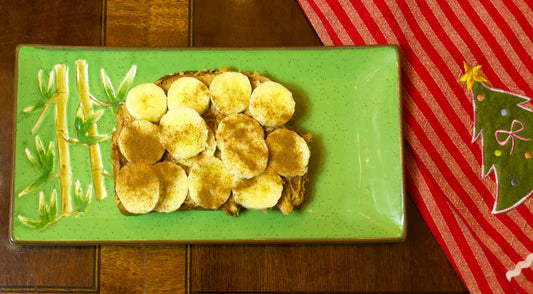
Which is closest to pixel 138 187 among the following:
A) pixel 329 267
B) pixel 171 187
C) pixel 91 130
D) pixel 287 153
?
pixel 171 187

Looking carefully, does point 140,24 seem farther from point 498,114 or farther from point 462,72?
point 498,114

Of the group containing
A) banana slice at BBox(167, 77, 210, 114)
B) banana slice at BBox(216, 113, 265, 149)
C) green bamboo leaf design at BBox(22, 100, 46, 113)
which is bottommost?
banana slice at BBox(216, 113, 265, 149)

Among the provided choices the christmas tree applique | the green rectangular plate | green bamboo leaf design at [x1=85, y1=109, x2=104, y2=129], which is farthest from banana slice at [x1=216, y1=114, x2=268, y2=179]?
the christmas tree applique

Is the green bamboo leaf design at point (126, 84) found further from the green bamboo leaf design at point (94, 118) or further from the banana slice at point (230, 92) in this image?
the banana slice at point (230, 92)

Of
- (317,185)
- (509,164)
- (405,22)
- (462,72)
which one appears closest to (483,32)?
(462,72)

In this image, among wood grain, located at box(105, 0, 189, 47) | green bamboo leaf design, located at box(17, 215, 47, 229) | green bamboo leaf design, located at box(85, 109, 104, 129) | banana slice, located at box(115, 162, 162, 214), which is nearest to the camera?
banana slice, located at box(115, 162, 162, 214)

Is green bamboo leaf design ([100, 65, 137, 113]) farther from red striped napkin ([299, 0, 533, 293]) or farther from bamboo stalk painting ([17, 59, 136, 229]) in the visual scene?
red striped napkin ([299, 0, 533, 293])

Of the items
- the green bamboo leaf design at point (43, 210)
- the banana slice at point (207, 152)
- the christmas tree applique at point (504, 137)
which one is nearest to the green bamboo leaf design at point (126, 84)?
the banana slice at point (207, 152)
